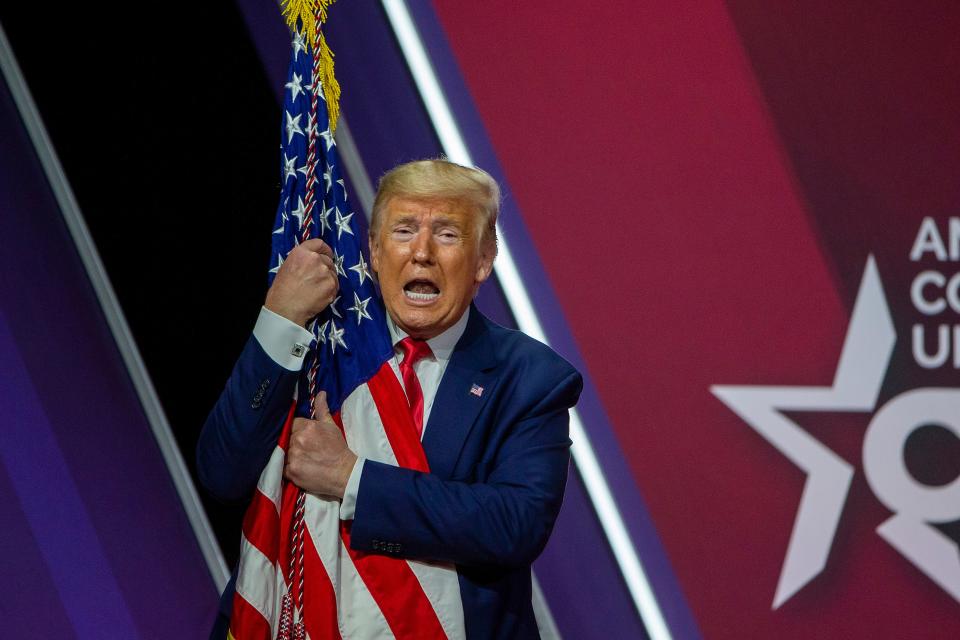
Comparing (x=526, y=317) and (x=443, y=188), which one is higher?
(x=443, y=188)

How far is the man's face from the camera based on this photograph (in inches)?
80.0

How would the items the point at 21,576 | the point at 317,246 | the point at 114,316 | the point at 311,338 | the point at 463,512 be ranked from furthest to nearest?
the point at 114,316 → the point at 21,576 → the point at 317,246 → the point at 311,338 → the point at 463,512

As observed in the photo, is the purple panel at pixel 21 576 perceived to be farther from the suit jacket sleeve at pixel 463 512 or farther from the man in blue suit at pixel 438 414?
the suit jacket sleeve at pixel 463 512

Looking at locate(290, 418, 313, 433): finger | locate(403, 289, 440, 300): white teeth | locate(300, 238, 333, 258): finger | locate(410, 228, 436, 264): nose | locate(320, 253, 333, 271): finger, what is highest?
locate(300, 238, 333, 258): finger

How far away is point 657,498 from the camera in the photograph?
10.0 ft

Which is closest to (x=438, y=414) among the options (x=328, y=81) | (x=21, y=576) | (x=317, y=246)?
(x=317, y=246)

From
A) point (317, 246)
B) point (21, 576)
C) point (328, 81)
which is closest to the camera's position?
point (317, 246)

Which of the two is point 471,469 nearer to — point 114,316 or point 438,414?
point 438,414

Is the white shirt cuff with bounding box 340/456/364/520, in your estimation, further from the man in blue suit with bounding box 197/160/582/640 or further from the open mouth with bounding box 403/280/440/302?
the open mouth with bounding box 403/280/440/302

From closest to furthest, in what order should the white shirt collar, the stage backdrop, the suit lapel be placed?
the suit lapel < the white shirt collar < the stage backdrop

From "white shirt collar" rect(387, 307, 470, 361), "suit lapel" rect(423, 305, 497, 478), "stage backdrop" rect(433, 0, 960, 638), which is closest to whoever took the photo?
"suit lapel" rect(423, 305, 497, 478)

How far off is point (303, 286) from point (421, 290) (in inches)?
8.9

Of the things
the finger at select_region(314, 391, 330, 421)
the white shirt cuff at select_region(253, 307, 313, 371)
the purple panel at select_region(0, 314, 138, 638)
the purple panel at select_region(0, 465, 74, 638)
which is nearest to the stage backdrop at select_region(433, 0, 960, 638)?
the finger at select_region(314, 391, 330, 421)

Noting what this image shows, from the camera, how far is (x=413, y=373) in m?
2.05
